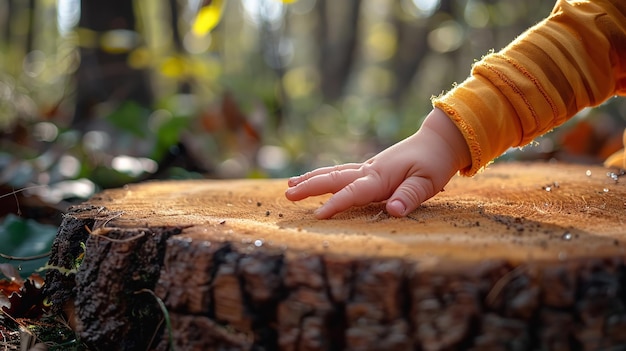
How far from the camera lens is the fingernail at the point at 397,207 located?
45.9 inches

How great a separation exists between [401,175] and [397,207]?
11 centimetres

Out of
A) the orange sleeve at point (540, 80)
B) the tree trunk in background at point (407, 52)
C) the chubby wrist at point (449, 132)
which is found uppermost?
the orange sleeve at point (540, 80)

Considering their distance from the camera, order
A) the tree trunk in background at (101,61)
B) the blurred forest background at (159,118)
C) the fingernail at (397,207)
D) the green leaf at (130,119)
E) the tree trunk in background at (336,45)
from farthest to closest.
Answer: the tree trunk in background at (336,45), the tree trunk in background at (101,61), the green leaf at (130,119), the blurred forest background at (159,118), the fingernail at (397,207)

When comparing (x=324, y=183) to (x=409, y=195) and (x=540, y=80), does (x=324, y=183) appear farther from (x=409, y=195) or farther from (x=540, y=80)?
(x=540, y=80)

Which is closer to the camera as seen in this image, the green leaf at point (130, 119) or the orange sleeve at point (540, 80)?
the orange sleeve at point (540, 80)

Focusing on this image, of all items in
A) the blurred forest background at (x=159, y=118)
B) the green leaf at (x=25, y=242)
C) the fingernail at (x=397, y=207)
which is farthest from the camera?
the blurred forest background at (x=159, y=118)

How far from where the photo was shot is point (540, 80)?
130 centimetres

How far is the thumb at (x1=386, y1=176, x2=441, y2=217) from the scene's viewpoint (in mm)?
1171

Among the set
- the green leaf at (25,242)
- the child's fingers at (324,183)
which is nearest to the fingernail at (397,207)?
the child's fingers at (324,183)

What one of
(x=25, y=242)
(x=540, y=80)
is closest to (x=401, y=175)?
(x=540, y=80)

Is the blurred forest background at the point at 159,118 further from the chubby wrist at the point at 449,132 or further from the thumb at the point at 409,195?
the thumb at the point at 409,195

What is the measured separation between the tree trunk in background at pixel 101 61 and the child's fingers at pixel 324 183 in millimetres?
A: 2315

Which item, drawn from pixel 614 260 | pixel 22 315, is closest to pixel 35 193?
pixel 22 315

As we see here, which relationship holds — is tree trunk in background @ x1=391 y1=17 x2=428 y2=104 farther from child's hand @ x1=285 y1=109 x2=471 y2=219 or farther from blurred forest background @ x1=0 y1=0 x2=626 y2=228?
child's hand @ x1=285 y1=109 x2=471 y2=219
